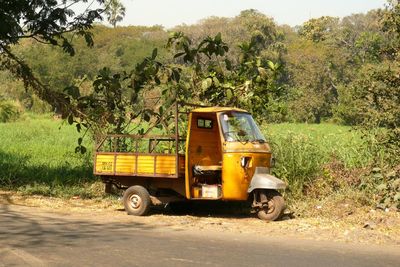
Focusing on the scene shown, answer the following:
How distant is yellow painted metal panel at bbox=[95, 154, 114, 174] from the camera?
10828 mm

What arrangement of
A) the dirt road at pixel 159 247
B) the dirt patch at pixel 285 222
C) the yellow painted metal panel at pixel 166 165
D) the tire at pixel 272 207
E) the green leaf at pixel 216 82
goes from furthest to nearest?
the green leaf at pixel 216 82 → the yellow painted metal panel at pixel 166 165 → the tire at pixel 272 207 → the dirt patch at pixel 285 222 → the dirt road at pixel 159 247

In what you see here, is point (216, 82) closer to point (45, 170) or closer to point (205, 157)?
point (205, 157)

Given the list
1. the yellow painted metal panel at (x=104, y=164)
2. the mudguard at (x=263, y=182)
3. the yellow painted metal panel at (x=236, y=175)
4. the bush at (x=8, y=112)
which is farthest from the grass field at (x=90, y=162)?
the bush at (x=8, y=112)

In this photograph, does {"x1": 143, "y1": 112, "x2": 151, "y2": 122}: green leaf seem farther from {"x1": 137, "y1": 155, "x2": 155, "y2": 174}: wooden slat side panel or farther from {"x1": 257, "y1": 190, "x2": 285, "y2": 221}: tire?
{"x1": 257, "y1": 190, "x2": 285, "y2": 221}: tire

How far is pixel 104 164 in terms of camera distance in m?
10.9

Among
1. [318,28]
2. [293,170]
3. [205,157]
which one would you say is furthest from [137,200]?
[318,28]

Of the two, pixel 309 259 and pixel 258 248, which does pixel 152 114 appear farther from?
pixel 309 259

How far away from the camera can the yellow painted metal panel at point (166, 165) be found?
10180mm

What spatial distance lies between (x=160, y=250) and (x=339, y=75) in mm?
50923

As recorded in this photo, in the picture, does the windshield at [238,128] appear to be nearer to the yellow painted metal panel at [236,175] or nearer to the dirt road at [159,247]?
the yellow painted metal panel at [236,175]

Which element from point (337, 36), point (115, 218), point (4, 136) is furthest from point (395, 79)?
point (337, 36)

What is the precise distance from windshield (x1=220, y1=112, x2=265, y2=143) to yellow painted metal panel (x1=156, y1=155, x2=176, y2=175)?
110 cm

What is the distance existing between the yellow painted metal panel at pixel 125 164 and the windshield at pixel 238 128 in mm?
1889

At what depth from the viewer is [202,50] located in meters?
12.3
